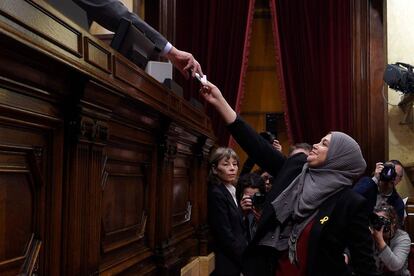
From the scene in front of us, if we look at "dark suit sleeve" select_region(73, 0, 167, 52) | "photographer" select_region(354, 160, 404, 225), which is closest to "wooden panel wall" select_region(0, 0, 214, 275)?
"dark suit sleeve" select_region(73, 0, 167, 52)

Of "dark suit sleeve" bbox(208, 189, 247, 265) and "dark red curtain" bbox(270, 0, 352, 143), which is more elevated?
"dark red curtain" bbox(270, 0, 352, 143)

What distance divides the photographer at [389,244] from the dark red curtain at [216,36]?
7.47 ft

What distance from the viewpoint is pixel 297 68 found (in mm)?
4895

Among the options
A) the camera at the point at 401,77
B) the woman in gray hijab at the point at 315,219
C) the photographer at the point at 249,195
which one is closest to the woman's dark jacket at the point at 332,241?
the woman in gray hijab at the point at 315,219

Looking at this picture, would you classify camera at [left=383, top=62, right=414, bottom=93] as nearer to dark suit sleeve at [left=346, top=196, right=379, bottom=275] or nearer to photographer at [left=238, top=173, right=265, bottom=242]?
photographer at [left=238, top=173, right=265, bottom=242]

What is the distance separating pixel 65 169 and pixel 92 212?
14cm

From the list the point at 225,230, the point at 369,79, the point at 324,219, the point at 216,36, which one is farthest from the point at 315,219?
the point at 216,36

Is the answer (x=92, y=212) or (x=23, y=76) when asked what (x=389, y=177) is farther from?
(x=23, y=76)

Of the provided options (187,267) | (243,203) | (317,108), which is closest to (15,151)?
(187,267)

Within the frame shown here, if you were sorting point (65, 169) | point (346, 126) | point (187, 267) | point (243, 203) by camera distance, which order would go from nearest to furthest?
point (65, 169) < point (187, 267) < point (243, 203) < point (346, 126)

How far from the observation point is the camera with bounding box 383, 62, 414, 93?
4.04 metres

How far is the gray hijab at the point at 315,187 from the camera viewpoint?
5.88ft

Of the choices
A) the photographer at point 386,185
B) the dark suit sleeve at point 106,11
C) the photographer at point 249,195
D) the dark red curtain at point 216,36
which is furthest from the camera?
the dark red curtain at point 216,36

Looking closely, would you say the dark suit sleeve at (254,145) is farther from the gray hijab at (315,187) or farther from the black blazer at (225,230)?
the black blazer at (225,230)
